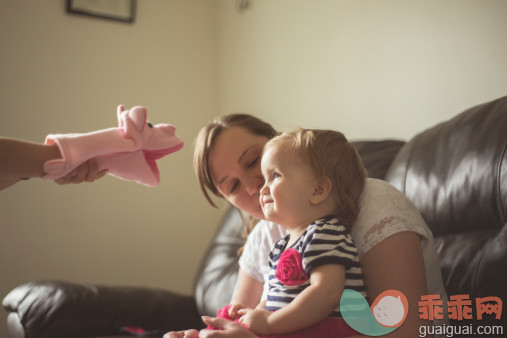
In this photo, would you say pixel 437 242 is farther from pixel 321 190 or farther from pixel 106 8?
pixel 106 8

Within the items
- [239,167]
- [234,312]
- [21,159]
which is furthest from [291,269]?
[21,159]

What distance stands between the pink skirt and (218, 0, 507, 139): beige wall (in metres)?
1.15

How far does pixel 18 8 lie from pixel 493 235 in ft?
8.20

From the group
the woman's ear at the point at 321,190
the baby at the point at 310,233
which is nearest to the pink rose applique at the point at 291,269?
the baby at the point at 310,233

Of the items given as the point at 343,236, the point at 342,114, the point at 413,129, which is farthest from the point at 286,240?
the point at 342,114

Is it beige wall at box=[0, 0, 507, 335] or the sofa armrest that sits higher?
beige wall at box=[0, 0, 507, 335]

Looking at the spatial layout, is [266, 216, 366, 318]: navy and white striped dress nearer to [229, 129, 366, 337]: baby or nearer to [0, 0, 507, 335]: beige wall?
[229, 129, 366, 337]: baby

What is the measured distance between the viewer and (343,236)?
3.15ft

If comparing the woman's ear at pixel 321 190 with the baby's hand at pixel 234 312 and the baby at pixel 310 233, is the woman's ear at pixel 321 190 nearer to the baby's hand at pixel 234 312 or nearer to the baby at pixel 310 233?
the baby at pixel 310 233

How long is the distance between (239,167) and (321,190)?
0.37 metres

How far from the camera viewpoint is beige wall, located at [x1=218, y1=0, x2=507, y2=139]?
1787 mm

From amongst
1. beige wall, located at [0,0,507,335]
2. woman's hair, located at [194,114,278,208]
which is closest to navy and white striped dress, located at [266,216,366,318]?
woman's hair, located at [194,114,278,208]

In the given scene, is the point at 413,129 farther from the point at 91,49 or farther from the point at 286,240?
the point at 91,49

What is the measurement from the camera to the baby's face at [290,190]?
1023mm
